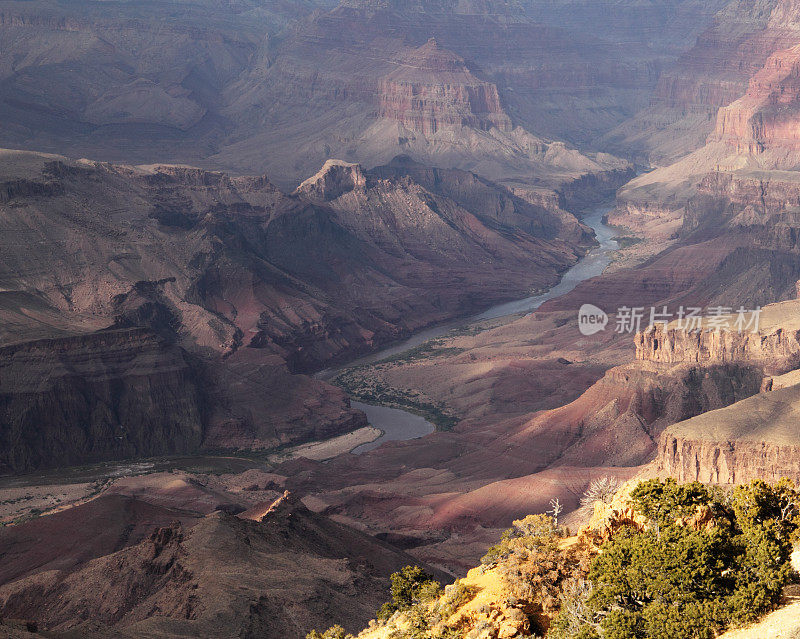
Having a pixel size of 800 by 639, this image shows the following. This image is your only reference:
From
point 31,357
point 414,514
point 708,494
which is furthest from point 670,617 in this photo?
point 31,357

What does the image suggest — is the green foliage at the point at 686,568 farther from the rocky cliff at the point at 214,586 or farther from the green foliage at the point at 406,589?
the rocky cliff at the point at 214,586

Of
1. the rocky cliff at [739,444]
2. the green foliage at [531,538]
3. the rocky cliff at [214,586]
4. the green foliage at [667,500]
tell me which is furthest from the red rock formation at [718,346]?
the green foliage at [667,500]

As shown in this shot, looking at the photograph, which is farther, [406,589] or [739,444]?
[739,444]

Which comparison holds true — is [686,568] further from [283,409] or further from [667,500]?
[283,409]

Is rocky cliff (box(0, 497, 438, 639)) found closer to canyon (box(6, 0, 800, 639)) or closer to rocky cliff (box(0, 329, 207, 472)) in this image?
canyon (box(6, 0, 800, 639))

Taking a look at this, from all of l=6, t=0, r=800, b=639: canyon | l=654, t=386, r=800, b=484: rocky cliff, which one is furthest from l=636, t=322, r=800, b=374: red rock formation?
l=654, t=386, r=800, b=484: rocky cliff

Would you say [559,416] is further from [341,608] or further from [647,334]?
[341,608]

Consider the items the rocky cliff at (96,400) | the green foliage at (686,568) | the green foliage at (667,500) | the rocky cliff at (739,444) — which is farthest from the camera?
the rocky cliff at (96,400)

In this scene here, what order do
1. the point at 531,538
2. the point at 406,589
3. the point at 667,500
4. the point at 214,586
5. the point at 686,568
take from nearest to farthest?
1. the point at 686,568
2. the point at 667,500
3. the point at 531,538
4. the point at 406,589
5. the point at 214,586

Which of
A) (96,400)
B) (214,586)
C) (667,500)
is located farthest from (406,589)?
(96,400)
